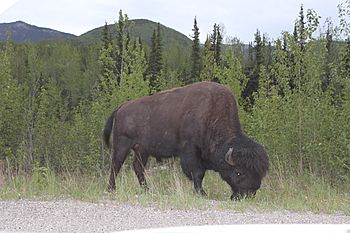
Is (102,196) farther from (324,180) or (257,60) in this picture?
(257,60)

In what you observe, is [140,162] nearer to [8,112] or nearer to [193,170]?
[193,170]

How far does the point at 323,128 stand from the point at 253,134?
2249 millimetres

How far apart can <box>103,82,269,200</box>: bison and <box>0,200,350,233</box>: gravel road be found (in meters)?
2.06

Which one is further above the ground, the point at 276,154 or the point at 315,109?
the point at 315,109

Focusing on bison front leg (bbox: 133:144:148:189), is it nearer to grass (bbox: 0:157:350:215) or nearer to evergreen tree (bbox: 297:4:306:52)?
grass (bbox: 0:157:350:215)

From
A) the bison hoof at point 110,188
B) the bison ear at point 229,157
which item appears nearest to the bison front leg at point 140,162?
the bison hoof at point 110,188

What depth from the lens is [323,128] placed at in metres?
15.7

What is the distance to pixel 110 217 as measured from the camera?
8766mm

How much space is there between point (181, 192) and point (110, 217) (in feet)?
8.15

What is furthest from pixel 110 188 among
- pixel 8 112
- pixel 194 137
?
pixel 8 112

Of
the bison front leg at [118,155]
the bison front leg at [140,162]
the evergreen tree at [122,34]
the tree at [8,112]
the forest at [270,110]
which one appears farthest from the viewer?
the tree at [8,112]

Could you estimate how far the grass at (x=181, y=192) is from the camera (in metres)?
10.2

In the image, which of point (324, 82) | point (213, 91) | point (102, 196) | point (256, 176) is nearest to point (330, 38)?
point (324, 82)

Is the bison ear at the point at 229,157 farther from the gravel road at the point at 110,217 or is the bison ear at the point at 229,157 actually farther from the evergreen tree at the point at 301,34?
the evergreen tree at the point at 301,34
